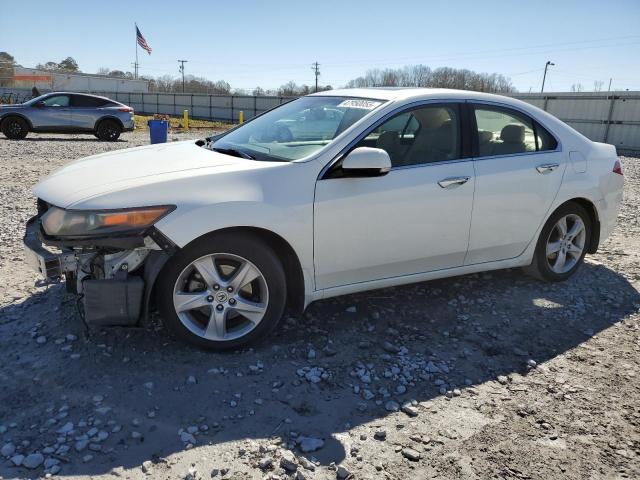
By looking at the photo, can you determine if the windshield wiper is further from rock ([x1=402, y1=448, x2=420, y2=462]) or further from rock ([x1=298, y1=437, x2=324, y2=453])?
rock ([x1=402, y1=448, x2=420, y2=462])

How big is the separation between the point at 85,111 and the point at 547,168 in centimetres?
1623

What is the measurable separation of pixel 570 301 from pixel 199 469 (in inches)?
136

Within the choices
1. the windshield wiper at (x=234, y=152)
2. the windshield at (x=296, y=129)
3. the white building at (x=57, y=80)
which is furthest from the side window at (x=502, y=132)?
Result: the white building at (x=57, y=80)

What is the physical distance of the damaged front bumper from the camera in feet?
9.95

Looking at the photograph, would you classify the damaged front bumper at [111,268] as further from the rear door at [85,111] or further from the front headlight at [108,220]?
the rear door at [85,111]

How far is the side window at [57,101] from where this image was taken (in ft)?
54.5

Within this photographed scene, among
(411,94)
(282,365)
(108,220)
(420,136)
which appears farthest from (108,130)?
(282,365)

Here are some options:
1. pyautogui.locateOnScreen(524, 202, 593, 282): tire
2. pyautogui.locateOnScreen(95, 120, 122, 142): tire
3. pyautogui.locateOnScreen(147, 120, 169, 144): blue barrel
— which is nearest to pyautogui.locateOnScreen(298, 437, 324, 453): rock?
pyautogui.locateOnScreen(524, 202, 593, 282): tire

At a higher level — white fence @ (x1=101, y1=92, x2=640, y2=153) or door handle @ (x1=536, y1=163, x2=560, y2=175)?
white fence @ (x1=101, y1=92, x2=640, y2=153)

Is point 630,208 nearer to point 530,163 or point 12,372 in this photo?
point 530,163

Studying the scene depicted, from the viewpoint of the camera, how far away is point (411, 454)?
2.58 metres

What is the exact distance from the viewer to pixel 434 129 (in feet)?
13.2

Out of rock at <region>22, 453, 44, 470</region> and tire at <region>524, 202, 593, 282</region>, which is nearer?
rock at <region>22, 453, 44, 470</region>

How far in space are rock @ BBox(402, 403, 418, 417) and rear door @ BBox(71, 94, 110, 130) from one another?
1693 cm
